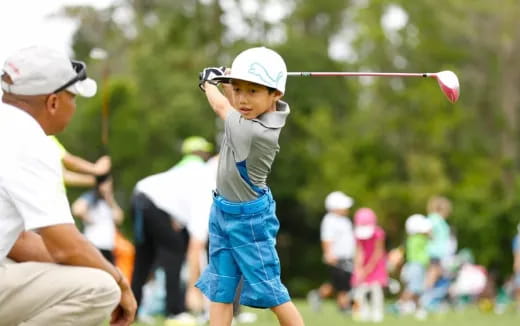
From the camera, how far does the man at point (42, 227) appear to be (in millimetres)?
4910

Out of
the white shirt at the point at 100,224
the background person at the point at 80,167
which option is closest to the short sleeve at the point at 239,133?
the background person at the point at 80,167

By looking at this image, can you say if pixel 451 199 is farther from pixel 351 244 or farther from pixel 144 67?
pixel 351 244

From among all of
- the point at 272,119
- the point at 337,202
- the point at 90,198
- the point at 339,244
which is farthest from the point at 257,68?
the point at 339,244

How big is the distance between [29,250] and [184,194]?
6.77 meters

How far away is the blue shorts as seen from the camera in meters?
6.74

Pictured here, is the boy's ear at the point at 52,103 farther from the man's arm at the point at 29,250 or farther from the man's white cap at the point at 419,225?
the man's white cap at the point at 419,225

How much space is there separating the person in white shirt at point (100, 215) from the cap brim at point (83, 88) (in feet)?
26.5

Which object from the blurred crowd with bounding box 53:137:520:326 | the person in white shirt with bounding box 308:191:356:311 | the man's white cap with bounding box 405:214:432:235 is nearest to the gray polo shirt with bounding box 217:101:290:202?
the blurred crowd with bounding box 53:137:520:326

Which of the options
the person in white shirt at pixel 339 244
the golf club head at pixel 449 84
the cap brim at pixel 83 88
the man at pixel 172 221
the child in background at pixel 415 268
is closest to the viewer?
the cap brim at pixel 83 88

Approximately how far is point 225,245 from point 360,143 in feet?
135

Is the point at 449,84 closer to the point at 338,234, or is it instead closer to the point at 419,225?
the point at 338,234

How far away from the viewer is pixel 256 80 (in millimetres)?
6551

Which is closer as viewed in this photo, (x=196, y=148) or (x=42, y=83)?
(x=42, y=83)

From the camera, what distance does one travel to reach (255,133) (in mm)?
6613
